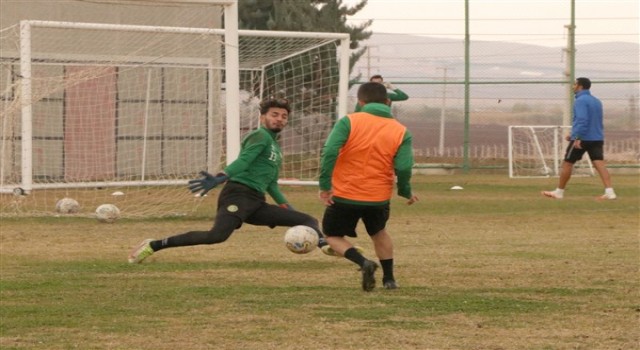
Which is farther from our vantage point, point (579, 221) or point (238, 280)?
point (579, 221)

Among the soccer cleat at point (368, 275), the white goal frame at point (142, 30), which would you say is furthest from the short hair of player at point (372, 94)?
the white goal frame at point (142, 30)

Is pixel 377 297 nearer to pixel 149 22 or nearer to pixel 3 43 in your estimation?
pixel 3 43

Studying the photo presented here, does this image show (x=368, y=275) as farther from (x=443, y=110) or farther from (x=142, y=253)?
(x=443, y=110)

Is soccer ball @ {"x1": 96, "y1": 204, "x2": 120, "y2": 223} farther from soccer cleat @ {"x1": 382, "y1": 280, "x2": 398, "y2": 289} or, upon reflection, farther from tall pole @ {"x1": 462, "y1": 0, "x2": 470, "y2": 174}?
tall pole @ {"x1": 462, "y1": 0, "x2": 470, "y2": 174}

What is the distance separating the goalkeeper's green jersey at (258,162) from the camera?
1012 centimetres

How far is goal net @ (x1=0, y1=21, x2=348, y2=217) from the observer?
19766 mm

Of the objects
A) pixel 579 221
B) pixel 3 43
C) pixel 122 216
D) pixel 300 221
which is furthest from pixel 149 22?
pixel 300 221

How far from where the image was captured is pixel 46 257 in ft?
39.4

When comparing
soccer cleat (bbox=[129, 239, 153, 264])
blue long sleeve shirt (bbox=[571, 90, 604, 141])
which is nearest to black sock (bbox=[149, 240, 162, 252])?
soccer cleat (bbox=[129, 239, 153, 264])

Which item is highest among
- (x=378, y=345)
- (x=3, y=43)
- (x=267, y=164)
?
(x=3, y=43)

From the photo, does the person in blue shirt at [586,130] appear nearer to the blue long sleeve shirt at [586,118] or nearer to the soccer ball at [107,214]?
the blue long sleeve shirt at [586,118]

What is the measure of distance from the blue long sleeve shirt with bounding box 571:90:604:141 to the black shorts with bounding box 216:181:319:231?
950cm

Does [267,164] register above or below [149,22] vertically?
below

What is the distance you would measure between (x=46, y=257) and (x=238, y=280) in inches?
99.2
